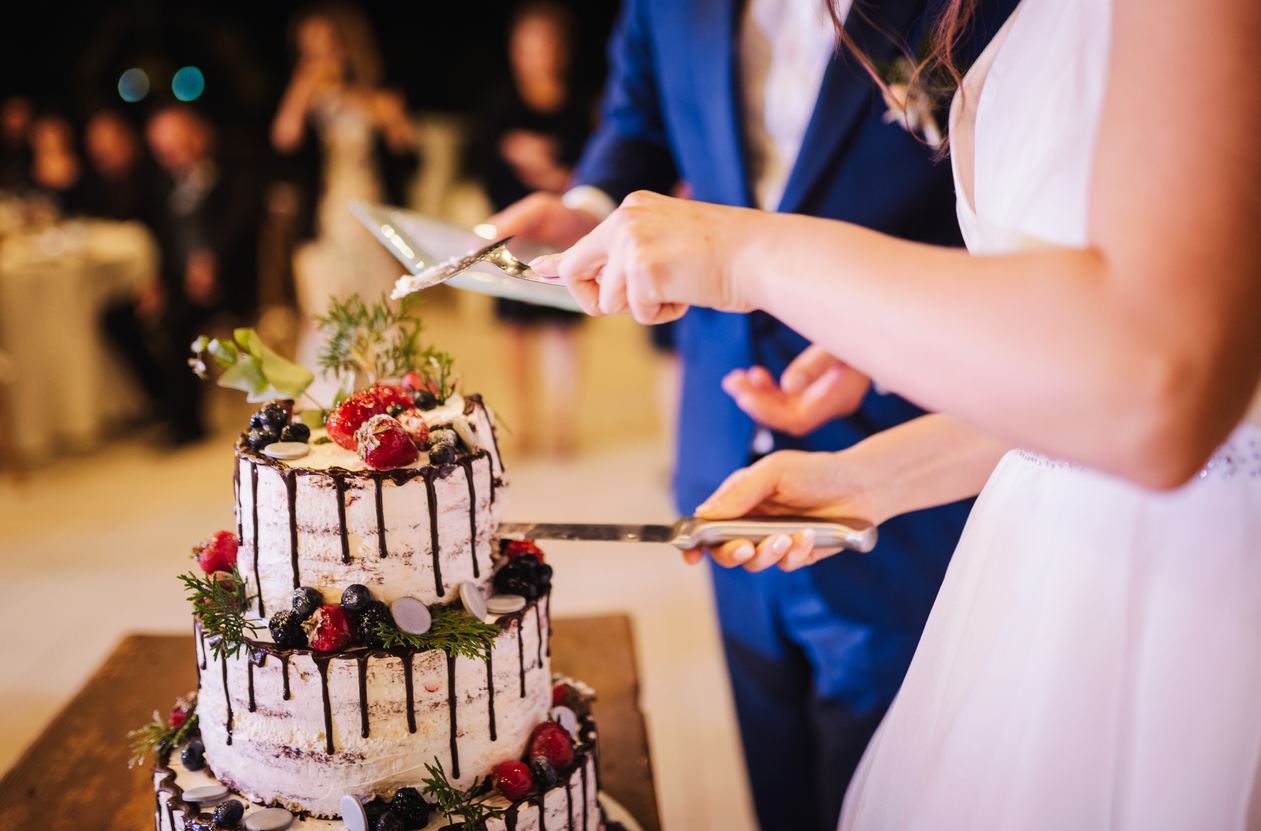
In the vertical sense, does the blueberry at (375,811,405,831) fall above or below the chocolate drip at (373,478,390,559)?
below

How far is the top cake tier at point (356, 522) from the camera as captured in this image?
104cm

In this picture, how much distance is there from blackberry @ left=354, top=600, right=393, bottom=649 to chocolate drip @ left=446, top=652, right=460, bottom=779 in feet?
0.27

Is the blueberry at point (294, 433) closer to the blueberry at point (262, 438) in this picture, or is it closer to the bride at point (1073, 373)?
the blueberry at point (262, 438)

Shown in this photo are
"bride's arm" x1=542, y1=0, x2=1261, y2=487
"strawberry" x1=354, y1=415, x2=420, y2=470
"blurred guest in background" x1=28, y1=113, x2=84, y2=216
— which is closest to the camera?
"bride's arm" x1=542, y1=0, x2=1261, y2=487

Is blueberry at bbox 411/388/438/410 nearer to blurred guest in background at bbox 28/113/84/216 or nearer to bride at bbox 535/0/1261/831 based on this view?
bride at bbox 535/0/1261/831

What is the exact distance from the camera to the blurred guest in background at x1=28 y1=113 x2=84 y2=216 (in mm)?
5648

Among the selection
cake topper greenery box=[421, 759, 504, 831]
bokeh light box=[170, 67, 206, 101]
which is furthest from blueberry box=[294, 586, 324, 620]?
bokeh light box=[170, 67, 206, 101]

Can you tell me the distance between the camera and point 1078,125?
0.83 metres

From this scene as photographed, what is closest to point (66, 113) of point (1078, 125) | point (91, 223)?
point (91, 223)

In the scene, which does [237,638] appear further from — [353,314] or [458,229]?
[458,229]

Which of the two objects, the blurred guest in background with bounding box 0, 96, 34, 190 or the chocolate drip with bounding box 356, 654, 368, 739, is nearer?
the chocolate drip with bounding box 356, 654, 368, 739

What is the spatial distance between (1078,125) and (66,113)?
911cm

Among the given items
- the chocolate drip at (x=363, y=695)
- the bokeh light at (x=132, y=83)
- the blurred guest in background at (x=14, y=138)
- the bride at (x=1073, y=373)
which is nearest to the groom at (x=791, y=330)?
the bride at (x=1073, y=373)

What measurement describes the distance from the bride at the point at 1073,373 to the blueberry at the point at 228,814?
68cm
